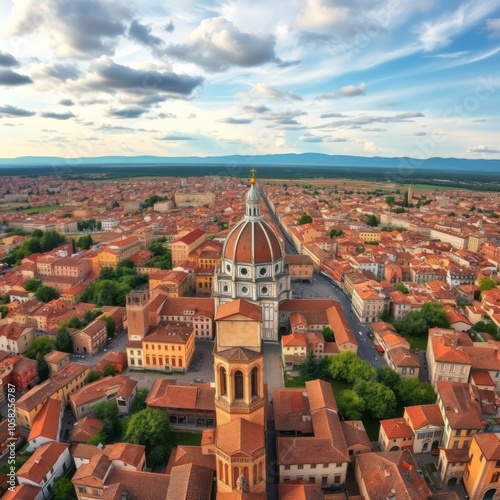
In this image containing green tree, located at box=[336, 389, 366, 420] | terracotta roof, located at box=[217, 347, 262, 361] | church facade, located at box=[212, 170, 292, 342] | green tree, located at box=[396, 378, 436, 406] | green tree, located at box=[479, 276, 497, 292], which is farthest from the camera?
green tree, located at box=[479, 276, 497, 292]

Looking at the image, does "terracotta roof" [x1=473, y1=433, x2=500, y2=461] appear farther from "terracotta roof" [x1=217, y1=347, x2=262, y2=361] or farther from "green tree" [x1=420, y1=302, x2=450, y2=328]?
"green tree" [x1=420, y1=302, x2=450, y2=328]

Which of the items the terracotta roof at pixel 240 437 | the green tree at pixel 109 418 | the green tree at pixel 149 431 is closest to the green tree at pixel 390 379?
the terracotta roof at pixel 240 437

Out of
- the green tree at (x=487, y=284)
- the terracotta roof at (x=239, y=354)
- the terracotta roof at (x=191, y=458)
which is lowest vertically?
the terracotta roof at (x=191, y=458)

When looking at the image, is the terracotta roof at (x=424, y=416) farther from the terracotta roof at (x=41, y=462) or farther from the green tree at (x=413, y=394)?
the terracotta roof at (x=41, y=462)

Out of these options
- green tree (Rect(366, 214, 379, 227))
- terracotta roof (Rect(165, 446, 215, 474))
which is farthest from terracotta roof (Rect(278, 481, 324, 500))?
green tree (Rect(366, 214, 379, 227))

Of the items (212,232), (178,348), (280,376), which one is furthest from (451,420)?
(212,232)

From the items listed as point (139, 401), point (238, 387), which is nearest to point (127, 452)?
point (139, 401)
